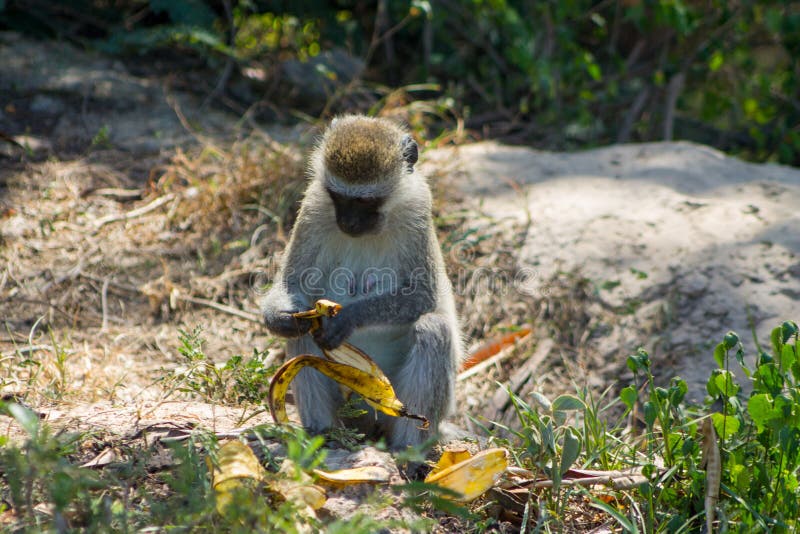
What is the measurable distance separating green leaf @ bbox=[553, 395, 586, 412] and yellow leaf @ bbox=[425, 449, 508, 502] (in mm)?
466

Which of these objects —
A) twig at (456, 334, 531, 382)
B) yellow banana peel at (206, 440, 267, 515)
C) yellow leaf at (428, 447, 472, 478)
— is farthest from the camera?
twig at (456, 334, 531, 382)

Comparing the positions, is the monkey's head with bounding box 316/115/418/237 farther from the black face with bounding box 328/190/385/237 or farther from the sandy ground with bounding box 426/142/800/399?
the sandy ground with bounding box 426/142/800/399

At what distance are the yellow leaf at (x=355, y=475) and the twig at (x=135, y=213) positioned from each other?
151 inches

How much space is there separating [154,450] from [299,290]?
1282 millimetres

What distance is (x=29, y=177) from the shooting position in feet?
22.0

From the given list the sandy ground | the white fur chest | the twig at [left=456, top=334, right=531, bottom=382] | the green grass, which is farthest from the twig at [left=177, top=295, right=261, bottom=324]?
the green grass

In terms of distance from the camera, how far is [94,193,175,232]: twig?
6.38 metres

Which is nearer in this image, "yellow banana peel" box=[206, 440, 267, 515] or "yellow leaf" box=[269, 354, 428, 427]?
"yellow banana peel" box=[206, 440, 267, 515]

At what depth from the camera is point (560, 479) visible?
3.32 meters

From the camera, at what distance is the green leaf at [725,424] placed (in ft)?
10.7

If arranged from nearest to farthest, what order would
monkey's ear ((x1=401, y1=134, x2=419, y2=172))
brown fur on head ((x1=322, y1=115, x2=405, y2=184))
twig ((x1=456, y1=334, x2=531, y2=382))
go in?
1. brown fur on head ((x1=322, y1=115, x2=405, y2=184))
2. monkey's ear ((x1=401, y1=134, x2=419, y2=172))
3. twig ((x1=456, y1=334, x2=531, y2=382))

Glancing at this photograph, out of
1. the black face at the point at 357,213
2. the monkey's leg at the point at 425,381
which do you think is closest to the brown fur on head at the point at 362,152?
the black face at the point at 357,213

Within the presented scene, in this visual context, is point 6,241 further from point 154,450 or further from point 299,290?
point 154,450

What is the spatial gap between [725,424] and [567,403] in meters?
0.75
